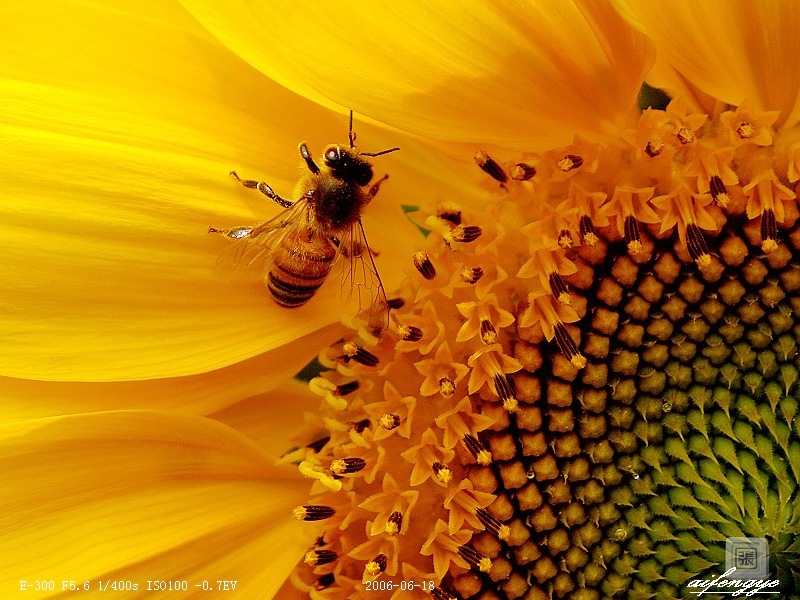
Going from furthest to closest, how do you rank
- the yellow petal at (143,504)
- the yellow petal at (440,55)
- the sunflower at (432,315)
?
the yellow petal at (143,504) → the sunflower at (432,315) → the yellow petal at (440,55)

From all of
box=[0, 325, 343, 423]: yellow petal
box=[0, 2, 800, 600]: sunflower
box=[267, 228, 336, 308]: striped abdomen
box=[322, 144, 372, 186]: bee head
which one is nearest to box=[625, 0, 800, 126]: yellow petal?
box=[0, 2, 800, 600]: sunflower

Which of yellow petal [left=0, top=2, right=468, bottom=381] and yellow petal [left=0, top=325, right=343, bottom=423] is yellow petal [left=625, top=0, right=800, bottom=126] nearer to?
yellow petal [left=0, top=2, right=468, bottom=381]

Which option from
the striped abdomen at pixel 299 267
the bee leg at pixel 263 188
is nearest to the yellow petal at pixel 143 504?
the striped abdomen at pixel 299 267

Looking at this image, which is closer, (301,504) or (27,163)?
(27,163)

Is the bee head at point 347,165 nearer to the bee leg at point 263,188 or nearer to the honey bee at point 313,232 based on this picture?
the honey bee at point 313,232

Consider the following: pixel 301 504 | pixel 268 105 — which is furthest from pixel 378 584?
pixel 268 105

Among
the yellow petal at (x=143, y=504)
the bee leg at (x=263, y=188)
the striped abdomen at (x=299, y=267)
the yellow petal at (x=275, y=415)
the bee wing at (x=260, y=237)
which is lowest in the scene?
the yellow petal at (x=143, y=504)

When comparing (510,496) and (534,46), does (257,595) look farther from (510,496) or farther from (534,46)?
(534,46)
